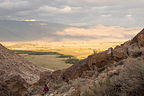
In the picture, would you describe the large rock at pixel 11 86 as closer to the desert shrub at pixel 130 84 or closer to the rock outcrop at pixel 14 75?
the rock outcrop at pixel 14 75

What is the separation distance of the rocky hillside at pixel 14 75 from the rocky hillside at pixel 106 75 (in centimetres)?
80

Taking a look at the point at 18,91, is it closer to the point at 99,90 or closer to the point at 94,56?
the point at 94,56

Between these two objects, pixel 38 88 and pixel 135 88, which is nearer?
pixel 135 88

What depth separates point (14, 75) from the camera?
10383 mm

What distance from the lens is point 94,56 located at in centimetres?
927

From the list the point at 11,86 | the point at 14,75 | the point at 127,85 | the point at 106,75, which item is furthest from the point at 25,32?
the point at 127,85

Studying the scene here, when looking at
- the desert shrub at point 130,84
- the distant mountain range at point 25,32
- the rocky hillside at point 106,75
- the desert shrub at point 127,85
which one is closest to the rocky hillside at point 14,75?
the rocky hillside at point 106,75

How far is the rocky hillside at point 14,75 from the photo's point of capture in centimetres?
1022

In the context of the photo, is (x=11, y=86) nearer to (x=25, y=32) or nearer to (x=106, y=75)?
(x=106, y=75)

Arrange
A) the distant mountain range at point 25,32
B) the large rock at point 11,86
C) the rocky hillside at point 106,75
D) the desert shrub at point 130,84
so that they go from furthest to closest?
the distant mountain range at point 25,32 → the large rock at point 11,86 → the rocky hillside at point 106,75 → the desert shrub at point 130,84

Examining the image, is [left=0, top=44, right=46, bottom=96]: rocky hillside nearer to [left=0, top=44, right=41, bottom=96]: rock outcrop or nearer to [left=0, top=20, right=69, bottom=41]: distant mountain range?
[left=0, top=44, right=41, bottom=96]: rock outcrop

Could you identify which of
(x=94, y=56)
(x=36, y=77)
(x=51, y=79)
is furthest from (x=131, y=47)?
(x=36, y=77)

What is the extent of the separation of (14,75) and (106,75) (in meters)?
5.55

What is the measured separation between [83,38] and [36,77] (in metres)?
133
